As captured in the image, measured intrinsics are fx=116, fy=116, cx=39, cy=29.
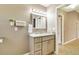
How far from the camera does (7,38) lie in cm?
205

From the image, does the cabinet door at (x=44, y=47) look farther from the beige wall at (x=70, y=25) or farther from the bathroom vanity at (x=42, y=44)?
the beige wall at (x=70, y=25)

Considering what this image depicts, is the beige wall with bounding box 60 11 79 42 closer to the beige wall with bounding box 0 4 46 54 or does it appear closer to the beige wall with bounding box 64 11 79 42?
the beige wall with bounding box 64 11 79 42

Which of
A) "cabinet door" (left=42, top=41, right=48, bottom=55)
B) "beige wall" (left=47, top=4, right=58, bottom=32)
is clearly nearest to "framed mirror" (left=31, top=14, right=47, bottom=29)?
"beige wall" (left=47, top=4, right=58, bottom=32)

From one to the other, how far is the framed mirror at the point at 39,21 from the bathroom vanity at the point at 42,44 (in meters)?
0.16

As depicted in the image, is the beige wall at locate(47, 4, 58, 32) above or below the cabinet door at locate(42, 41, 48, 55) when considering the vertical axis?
above

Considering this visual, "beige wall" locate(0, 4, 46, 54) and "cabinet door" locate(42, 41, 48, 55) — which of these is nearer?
"beige wall" locate(0, 4, 46, 54)

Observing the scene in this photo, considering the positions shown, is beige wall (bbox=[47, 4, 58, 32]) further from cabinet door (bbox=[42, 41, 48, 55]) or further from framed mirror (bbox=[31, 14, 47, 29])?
cabinet door (bbox=[42, 41, 48, 55])

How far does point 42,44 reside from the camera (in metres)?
2.24

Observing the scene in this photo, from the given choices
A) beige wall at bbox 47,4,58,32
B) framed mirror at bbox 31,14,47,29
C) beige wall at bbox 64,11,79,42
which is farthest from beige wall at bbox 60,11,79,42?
framed mirror at bbox 31,14,47,29

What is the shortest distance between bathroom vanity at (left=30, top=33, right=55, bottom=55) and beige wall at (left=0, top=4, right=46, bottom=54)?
0.11 meters

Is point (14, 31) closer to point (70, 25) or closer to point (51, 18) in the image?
point (51, 18)

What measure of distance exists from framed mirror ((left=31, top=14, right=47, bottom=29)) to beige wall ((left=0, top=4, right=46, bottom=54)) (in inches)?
4.5

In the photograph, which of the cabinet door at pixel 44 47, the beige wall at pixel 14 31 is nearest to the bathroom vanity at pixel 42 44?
the cabinet door at pixel 44 47

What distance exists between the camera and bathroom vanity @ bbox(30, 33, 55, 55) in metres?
2.09
